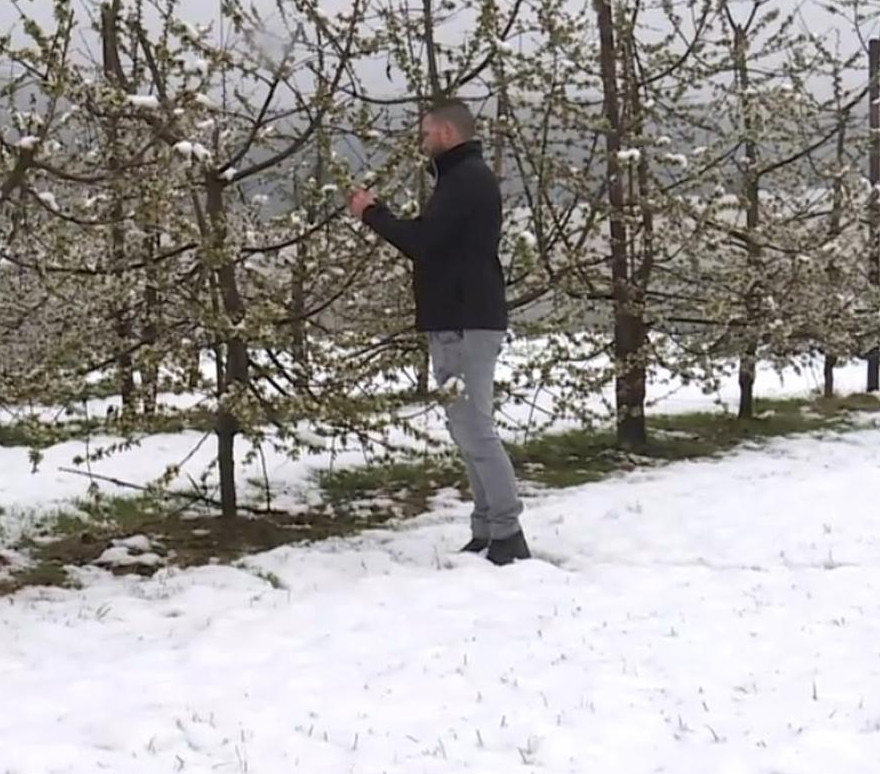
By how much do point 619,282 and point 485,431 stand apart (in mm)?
3964

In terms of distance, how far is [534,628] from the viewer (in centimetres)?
479

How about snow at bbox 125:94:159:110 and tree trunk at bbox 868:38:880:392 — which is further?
tree trunk at bbox 868:38:880:392

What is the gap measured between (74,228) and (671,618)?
4.31 meters

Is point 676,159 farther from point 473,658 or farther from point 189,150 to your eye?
point 473,658

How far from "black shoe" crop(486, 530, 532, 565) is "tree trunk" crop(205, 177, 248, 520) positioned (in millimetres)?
1457

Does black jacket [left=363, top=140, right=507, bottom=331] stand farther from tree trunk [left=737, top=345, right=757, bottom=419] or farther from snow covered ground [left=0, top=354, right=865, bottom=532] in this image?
tree trunk [left=737, top=345, right=757, bottom=419]

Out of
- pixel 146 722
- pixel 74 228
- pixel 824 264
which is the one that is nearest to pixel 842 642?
pixel 146 722

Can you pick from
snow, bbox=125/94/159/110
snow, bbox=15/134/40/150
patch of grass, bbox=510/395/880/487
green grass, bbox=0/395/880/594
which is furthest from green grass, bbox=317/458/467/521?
snow, bbox=15/134/40/150

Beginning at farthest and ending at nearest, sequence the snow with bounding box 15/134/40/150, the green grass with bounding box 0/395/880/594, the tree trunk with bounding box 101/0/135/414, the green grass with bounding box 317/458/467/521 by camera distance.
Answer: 1. the green grass with bounding box 317/458/467/521
2. the green grass with bounding box 0/395/880/594
3. the tree trunk with bounding box 101/0/135/414
4. the snow with bounding box 15/134/40/150

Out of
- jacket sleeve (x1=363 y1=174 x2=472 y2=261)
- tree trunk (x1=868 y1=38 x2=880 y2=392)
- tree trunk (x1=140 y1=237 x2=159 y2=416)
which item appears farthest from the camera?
tree trunk (x1=868 y1=38 x2=880 y2=392)

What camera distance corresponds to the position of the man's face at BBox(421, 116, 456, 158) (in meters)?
5.66

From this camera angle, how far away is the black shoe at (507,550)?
19.0ft

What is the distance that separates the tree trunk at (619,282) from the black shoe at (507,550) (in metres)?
3.22

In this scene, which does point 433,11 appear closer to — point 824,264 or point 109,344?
point 109,344
